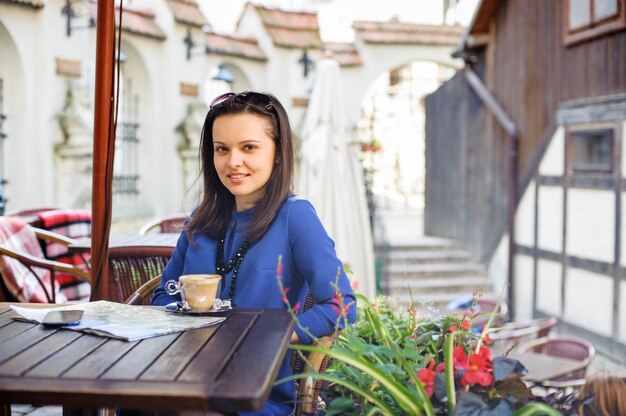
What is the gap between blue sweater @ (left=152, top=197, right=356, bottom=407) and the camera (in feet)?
5.97

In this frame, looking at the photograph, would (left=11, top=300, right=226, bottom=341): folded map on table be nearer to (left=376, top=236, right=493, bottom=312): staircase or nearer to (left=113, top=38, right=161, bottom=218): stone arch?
(left=113, top=38, right=161, bottom=218): stone arch

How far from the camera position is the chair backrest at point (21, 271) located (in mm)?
3412

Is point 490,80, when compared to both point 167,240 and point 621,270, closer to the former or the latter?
point 621,270

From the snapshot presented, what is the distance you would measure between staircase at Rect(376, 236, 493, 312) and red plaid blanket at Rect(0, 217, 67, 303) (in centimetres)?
579

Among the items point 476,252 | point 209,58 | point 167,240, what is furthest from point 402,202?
point 167,240

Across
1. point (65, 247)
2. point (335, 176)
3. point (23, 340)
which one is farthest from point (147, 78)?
point (23, 340)

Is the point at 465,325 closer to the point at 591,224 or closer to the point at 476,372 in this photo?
the point at 476,372

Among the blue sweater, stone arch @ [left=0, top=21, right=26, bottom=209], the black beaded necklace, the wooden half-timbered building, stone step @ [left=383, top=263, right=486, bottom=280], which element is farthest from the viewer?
stone step @ [left=383, top=263, right=486, bottom=280]

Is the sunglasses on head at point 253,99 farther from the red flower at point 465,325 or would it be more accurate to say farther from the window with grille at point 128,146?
the window with grille at point 128,146

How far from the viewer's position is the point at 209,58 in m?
9.72

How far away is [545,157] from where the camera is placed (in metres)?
8.23

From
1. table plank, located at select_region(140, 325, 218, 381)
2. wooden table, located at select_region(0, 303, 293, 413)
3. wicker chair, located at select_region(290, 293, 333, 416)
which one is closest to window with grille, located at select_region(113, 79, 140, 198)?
wicker chair, located at select_region(290, 293, 333, 416)

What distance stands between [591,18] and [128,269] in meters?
5.54

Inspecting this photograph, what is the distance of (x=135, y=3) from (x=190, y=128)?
5.44 feet
